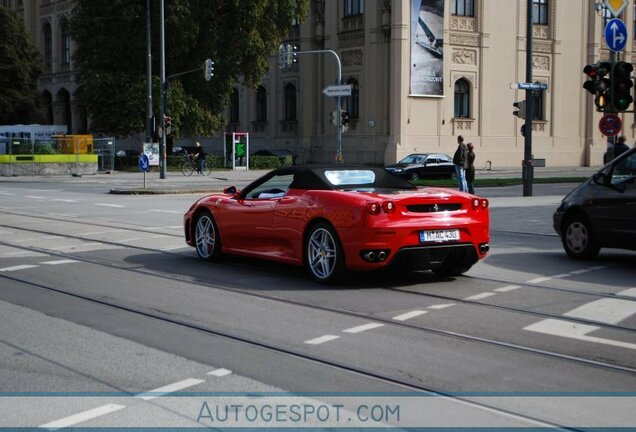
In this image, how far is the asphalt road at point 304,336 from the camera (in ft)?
18.6

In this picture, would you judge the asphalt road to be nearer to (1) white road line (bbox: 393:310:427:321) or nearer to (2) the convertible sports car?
(1) white road line (bbox: 393:310:427:321)

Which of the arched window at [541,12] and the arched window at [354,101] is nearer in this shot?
A: the arched window at [354,101]

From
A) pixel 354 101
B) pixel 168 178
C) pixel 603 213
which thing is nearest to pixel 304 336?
pixel 603 213

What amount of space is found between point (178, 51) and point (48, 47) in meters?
35.2

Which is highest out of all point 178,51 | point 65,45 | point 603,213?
point 65,45

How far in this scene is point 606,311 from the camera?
28.1 feet

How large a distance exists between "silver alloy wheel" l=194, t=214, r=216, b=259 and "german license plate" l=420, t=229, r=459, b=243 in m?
3.45

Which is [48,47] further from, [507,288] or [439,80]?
[507,288]

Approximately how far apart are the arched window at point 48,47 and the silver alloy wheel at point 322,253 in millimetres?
73355

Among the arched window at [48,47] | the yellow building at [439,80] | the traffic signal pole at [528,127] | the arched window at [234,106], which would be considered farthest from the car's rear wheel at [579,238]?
the arched window at [48,47]

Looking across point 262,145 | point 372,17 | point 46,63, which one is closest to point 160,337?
point 372,17

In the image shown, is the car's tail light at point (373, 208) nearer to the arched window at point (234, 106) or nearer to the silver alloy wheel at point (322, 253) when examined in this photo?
the silver alloy wheel at point (322, 253)

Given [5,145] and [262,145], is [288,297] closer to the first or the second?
[5,145]

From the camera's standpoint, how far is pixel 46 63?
260 feet
